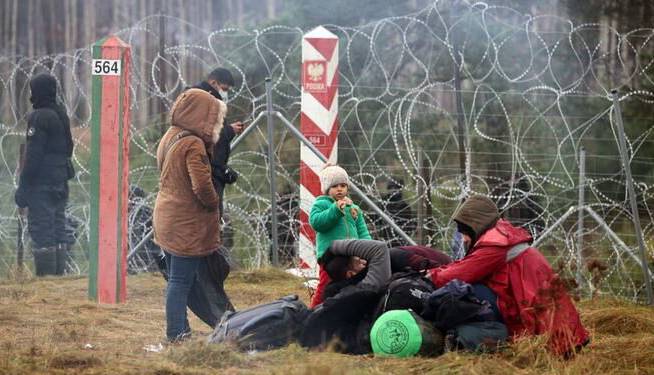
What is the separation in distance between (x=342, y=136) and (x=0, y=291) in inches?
115

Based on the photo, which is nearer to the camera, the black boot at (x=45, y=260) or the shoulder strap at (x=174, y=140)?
the shoulder strap at (x=174, y=140)

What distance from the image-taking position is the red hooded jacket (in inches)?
255

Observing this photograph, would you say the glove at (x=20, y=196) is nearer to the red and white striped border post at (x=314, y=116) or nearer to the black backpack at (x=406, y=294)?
the red and white striped border post at (x=314, y=116)

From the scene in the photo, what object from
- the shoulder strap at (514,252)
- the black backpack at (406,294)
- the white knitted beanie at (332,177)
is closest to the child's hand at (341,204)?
the white knitted beanie at (332,177)

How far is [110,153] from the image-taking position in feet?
29.8

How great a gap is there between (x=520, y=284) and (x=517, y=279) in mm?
30

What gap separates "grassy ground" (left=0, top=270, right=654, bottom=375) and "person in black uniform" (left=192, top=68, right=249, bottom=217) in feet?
2.96

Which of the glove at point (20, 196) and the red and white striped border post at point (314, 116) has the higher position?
the red and white striped border post at point (314, 116)

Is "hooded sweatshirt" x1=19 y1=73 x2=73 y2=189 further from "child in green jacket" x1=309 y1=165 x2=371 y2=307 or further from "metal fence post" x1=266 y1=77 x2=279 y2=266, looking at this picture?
"child in green jacket" x1=309 y1=165 x2=371 y2=307

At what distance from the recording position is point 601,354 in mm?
6863

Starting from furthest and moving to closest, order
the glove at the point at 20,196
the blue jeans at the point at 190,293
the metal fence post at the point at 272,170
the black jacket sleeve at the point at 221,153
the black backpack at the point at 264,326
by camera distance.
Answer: the glove at the point at 20,196
the metal fence post at the point at 272,170
the black jacket sleeve at the point at 221,153
the blue jeans at the point at 190,293
the black backpack at the point at 264,326

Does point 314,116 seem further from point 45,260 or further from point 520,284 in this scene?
point 520,284

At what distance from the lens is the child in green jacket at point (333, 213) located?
24.8 feet

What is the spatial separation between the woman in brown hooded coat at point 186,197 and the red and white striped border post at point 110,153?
1.69 metres
